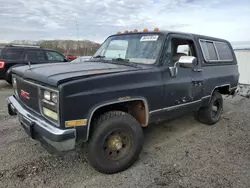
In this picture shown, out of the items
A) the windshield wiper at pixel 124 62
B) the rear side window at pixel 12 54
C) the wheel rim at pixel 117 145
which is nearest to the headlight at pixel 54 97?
the wheel rim at pixel 117 145

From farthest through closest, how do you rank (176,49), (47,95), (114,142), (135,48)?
1. (176,49)
2. (135,48)
3. (114,142)
4. (47,95)

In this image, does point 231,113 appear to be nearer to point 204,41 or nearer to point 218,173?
point 204,41

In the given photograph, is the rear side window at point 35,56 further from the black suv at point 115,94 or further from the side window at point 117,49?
the side window at point 117,49

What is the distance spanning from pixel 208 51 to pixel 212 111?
146 centimetres

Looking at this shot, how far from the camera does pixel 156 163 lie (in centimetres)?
323

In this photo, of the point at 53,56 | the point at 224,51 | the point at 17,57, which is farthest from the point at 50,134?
the point at 53,56

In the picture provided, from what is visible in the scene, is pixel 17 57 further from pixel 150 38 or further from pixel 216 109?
pixel 216 109

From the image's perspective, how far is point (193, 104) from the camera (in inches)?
157

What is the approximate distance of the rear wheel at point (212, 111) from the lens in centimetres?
480

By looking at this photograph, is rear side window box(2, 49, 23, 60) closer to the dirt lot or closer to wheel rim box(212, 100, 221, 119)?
the dirt lot

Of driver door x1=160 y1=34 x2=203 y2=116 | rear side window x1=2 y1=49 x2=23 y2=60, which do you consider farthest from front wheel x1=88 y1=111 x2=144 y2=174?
rear side window x1=2 y1=49 x2=23 y2=60

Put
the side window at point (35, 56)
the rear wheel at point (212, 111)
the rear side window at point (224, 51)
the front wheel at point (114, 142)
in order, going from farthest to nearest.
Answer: the side window at point (35, 56), the rear side window at point (224, 51), the rear wheel at point (212, 111), the front wheel at point (114, 142)

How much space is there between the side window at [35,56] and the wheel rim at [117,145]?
312 inches

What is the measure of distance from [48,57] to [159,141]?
A: 788 centimetres
